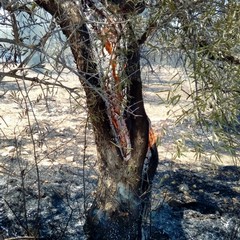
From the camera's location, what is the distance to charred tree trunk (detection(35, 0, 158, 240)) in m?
3.54

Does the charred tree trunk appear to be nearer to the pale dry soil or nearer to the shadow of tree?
the pale dry soil

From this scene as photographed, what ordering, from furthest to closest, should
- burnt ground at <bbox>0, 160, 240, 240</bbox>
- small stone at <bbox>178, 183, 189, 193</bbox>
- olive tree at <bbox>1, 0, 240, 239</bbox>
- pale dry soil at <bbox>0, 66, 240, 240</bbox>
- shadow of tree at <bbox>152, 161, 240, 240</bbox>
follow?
small stone at <bbox>178, 183, 189, 193</bbox> → shadow of tree at <bbox>152, 161, 240, 240</bbox> → burnt ground at <bbox>0, 160, 240, 240</bbox> → pale dry soil at <bbox>0, 66, 240, 240</bbox> → olive tree at <bbox>1, 0, 240, 239</bbox>

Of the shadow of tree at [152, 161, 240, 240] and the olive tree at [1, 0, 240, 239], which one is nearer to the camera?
the olive tree at [1, 0, 240, 239]

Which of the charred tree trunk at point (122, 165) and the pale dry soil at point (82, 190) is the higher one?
the charred tree trunk at point (122, 165)

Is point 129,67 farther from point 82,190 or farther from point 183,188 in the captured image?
point 183,188

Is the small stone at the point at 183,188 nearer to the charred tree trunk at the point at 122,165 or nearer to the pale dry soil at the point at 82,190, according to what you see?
the pale dry soil at the point at 82,190

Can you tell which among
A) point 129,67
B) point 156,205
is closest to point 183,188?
point 156,205

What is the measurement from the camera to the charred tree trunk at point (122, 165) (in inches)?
139

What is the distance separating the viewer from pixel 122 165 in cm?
389

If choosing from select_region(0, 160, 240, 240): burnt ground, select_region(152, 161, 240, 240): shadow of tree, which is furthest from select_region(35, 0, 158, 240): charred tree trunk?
select_region(152, 161, 240, 240): shadow of tree

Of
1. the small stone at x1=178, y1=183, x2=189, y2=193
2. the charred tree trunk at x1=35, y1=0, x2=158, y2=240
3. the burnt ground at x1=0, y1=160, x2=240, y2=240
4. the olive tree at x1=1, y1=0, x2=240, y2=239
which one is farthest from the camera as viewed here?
the small stone at x1=178, y1=183, x2=189, y2=193

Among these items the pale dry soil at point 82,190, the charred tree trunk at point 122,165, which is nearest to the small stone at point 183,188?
the pale dry soil at point 82,190

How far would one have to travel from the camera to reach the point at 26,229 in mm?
4238

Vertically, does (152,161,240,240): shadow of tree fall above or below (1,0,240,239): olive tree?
below
